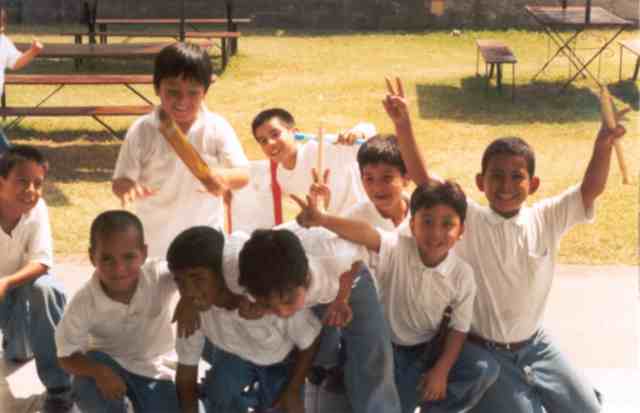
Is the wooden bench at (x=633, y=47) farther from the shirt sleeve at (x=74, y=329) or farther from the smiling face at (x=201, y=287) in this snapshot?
the shirt sleeve at (x=74, y=329)

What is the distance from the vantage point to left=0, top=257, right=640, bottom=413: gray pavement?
261 cm

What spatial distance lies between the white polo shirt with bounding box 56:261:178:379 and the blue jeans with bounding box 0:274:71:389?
0.87 ft

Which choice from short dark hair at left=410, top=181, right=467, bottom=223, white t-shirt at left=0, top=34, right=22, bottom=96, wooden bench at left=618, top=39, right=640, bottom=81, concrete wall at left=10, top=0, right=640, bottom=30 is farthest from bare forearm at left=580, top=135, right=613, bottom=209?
concrete wall at left=10, top=0, right=640, bottom=30

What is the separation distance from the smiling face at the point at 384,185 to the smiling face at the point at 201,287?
505 mm

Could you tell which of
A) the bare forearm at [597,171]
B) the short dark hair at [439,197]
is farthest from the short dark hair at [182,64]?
the bare forearm at [597,171]

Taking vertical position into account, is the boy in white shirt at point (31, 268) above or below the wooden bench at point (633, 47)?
below

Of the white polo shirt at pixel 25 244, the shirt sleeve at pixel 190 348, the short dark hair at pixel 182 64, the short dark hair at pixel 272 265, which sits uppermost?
the short dark hair at pixel 182 64

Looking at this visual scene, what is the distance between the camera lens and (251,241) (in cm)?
213

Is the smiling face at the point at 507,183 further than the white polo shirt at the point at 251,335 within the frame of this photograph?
Yes

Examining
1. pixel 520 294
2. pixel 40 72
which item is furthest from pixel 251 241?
pixel 40 72

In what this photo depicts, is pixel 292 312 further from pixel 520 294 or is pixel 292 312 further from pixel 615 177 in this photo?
pixel 615 177

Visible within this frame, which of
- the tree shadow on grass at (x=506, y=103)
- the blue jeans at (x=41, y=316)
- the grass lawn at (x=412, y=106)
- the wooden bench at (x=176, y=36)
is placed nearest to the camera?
the blue jeans at (x=41, y=316)

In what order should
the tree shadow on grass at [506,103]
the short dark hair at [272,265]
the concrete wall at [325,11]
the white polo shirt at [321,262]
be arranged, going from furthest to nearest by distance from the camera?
the concrete wall at [325,11], the tree shadow on grass at [506,103], the white polo shirt at [321,262], the short dark hair at [272,265]

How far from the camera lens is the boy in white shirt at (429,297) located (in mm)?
2256
